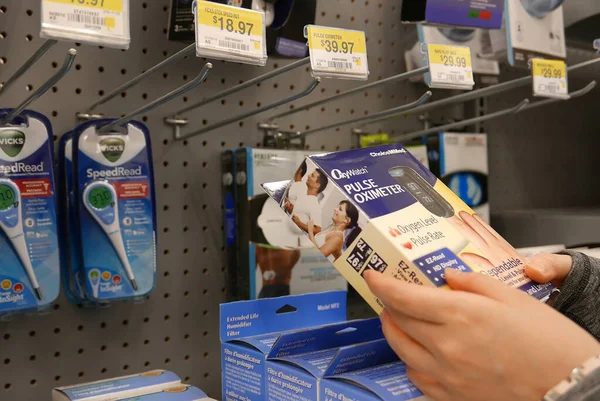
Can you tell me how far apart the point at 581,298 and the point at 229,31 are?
1.87ft

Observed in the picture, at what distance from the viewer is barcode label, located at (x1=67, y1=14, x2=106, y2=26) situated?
631 millimetres

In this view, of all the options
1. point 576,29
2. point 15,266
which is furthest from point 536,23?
point 15,266

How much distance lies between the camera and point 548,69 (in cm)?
113

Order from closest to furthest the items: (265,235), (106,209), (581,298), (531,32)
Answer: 1. (581,298)
2. (106,209)
3. (265,235)
4. (531,32)

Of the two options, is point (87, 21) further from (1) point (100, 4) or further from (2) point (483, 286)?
(2) point (483, 286)

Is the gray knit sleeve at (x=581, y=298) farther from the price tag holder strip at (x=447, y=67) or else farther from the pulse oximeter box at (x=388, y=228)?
the price tag holder strip at (x=447, y=67)

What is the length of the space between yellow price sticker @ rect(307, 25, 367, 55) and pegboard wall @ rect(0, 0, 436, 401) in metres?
0.40

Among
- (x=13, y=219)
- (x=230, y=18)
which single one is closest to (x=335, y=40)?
(x=230, y=18)

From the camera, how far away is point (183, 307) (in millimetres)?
1150

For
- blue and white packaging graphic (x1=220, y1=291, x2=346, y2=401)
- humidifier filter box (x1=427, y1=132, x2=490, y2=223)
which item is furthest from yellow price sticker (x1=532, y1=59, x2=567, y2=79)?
blue and white packaging graphic (x1=220, y1=291, x2=346, y2=401)

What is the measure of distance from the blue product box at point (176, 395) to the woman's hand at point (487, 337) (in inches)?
13.7

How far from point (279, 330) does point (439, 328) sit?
391 mm

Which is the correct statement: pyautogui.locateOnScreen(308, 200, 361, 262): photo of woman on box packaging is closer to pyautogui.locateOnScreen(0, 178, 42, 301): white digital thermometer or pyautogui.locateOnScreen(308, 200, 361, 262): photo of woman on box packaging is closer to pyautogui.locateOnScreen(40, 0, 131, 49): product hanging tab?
pyautogui.locateOnScreen(40, 0, 131, 49): product hanging tab

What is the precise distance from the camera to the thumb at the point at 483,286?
2.02ft
